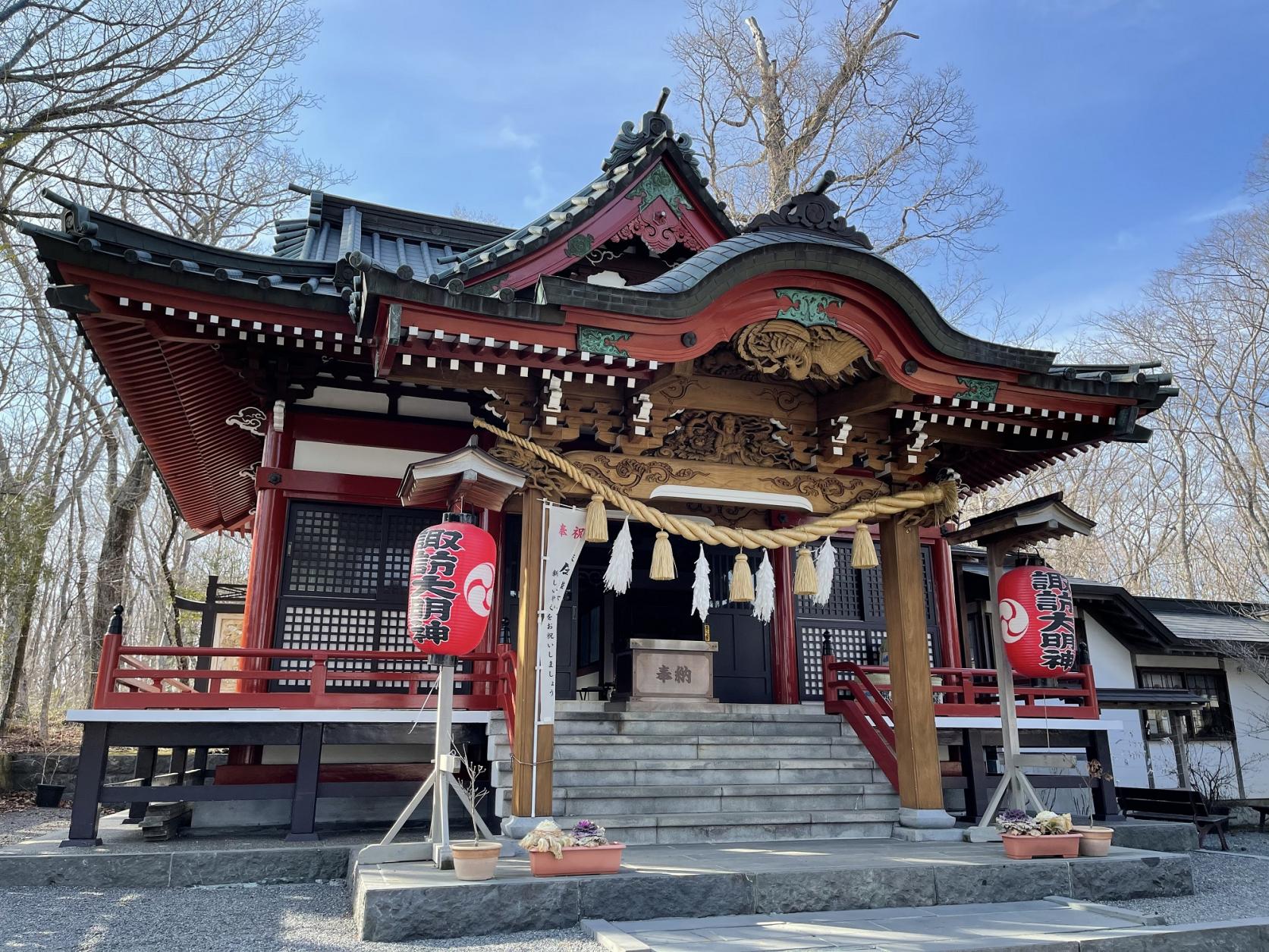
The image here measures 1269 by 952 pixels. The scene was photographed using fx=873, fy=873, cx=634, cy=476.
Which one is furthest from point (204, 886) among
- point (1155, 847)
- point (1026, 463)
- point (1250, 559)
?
point (1250, 559)

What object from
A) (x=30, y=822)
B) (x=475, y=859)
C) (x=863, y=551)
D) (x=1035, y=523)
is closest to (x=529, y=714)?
(x=475, y=859)

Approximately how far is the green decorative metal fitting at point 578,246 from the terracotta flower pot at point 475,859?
6.30 m

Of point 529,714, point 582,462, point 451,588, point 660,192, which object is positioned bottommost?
point 529,714

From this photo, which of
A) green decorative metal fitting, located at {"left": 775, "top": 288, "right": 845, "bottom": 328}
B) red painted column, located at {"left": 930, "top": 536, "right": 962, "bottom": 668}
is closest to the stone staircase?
red painted column, located at {"left": 930, "top": 536, "right": 962, "bottom": 668}

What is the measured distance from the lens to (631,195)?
991 centimetres

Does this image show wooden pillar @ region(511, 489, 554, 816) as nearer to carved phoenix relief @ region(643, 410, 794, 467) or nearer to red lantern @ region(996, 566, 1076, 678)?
carved phoenix relief @ region(643, 410, 794, 467)

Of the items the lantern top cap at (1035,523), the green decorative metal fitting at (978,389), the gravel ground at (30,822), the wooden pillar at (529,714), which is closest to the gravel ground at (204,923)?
the wooden pillar at (529,714)

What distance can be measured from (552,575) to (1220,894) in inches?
235

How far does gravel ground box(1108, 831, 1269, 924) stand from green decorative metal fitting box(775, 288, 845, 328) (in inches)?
190

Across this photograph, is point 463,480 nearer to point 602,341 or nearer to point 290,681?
point 602,341

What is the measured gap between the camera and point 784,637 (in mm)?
10906

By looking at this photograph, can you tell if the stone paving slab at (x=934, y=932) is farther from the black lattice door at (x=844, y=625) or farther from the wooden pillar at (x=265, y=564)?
the black lattice door at (x=844, y=625)

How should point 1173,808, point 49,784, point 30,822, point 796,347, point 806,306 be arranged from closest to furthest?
point 806,306
point 796,347
point 30,822
point 1173,808
point 49,784

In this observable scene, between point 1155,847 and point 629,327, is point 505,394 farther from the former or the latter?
point 1155,847
